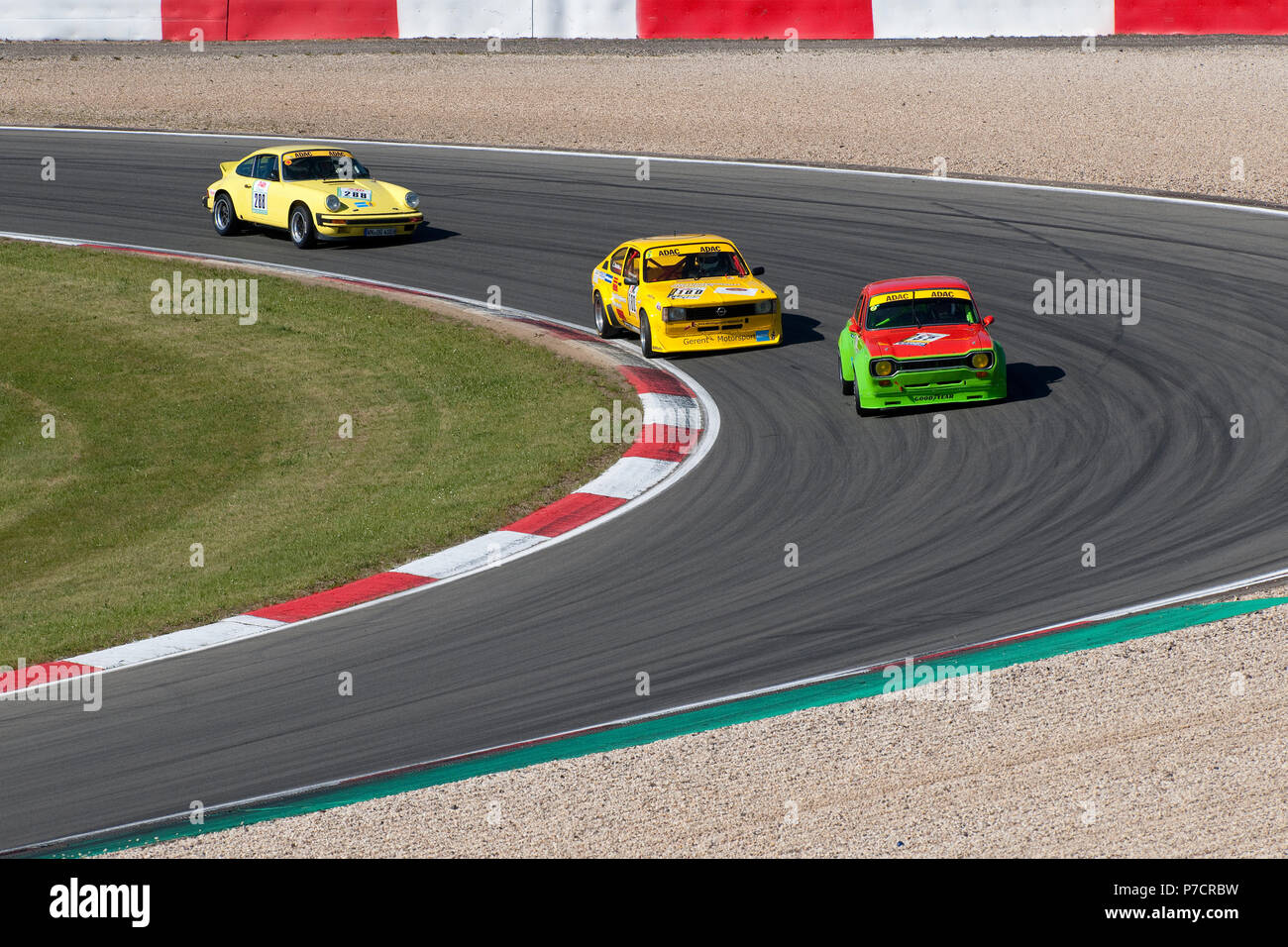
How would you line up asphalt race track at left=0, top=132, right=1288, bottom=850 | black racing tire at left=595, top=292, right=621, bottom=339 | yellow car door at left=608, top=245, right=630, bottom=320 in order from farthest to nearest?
1. black racing tire at left=595, top=292, right=621, bottom=339
2. yellow car door at left=608, top=245, right=630, bottom=320
3. asphalt race track at left=0, top=132, right=1288, bottom=850

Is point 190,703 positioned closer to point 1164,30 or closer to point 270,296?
point 270,296

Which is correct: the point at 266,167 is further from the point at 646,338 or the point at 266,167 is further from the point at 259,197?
the point at 646,338

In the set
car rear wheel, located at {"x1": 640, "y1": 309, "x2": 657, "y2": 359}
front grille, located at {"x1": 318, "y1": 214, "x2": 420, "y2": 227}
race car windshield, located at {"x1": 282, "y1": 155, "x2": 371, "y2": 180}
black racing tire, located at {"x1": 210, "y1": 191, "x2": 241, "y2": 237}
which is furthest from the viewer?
black racing tire, located at {"x1": 210, "y1": 191, "x2": 241, "y2": 237}

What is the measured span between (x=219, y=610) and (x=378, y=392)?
20.5 ft

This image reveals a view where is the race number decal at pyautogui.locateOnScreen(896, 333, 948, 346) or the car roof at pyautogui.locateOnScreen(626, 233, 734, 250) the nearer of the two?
the race number decal at pyautogui.locateOnScreen(896, 333, 948, 346)

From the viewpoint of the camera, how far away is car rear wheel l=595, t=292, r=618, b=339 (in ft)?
63.9

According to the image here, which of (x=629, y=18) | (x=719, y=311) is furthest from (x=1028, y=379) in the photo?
(x=629, y=18)

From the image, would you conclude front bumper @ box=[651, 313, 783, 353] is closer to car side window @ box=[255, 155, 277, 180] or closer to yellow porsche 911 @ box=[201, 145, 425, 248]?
yellow porsche 911 @ box=[201, 145, 425, 248]

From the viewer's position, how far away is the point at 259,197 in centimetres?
2447

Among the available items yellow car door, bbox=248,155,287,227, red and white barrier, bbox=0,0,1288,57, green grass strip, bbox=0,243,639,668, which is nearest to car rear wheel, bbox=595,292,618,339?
green grass strip, bbox=0,243,639,668

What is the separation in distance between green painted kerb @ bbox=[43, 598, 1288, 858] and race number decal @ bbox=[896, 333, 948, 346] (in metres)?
5.58

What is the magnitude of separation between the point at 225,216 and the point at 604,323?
8.68m

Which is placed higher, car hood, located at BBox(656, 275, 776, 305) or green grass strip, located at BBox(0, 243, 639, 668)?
car hood, located at BBox(656, 275, 776, 305)
